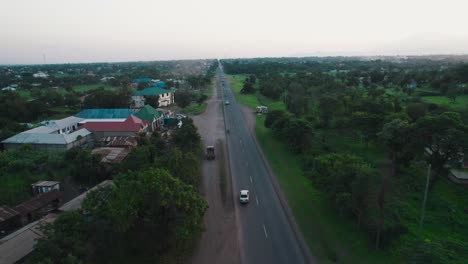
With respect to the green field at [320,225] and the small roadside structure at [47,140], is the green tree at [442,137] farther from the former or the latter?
the small roadside structure at [47,140]

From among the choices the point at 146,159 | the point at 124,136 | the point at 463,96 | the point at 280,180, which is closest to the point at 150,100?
the point at 124,136

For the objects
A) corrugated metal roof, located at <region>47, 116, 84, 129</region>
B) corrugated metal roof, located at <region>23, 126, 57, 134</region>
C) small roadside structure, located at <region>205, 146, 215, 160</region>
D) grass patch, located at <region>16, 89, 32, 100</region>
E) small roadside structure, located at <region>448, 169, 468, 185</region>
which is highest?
grass patch, located at <region>16, 89, 32, 100</region>

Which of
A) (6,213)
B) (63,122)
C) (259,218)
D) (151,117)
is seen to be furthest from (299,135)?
(63,122)

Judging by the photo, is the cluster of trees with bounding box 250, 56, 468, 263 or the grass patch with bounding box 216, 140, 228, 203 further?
the grass patch with bounding box 216, 140, 228, 203

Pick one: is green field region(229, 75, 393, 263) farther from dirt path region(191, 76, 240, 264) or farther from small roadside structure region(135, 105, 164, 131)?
small roadside structure region(135, 105, 164, 131)

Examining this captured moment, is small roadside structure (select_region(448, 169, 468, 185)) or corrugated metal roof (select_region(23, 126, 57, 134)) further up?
corrugated metal roof (select_region(23, 126, 57, 134))

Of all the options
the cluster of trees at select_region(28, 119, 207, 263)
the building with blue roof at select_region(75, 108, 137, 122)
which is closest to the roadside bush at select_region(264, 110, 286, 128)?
the building with blue roof at select_region(75, 108, 137, 122)

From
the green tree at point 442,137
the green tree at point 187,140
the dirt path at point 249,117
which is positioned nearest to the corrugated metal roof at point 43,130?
the green tree at point 187,140
